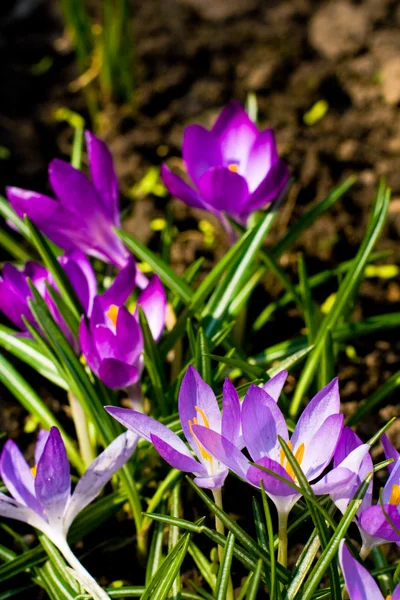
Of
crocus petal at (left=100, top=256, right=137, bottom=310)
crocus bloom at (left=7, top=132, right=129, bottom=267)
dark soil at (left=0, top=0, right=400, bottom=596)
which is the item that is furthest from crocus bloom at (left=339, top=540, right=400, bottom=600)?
dark soil at (left=0, top=0, right=400, bottom=596)

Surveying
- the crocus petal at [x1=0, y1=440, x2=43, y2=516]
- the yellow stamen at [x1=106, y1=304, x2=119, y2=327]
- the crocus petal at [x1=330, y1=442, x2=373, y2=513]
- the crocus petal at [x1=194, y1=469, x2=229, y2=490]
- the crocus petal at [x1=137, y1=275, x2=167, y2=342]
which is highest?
the yellow stamen at [x1=106, y1=304, x2=119, y2=327]

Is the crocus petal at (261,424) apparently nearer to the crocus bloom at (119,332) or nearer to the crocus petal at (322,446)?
the crocus petal at (322,446)

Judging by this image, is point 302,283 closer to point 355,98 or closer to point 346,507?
point 346,507

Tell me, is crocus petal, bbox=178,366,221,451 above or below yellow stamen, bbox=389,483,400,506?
above

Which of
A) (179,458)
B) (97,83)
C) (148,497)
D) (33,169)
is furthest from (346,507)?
(97,83)

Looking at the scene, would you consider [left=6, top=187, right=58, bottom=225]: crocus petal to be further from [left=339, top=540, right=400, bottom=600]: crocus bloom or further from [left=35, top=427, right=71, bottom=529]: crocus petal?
[left=339, top=540, right=400, bottom=600]: crocus bloom

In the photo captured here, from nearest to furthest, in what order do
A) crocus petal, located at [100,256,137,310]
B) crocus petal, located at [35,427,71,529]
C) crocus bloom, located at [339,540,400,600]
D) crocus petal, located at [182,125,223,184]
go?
crocus bloom, located at [339,540,400,600]
crocus petal, located at [35,427,71,529]
crocus petal, located at [100,256,137,310]
crocus petal, located at [182,125,223,184]

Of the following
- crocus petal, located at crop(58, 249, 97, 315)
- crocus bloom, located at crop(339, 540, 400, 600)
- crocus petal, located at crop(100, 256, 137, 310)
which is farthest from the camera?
crocus petal, located at crop(58, 249, 97, 315)
